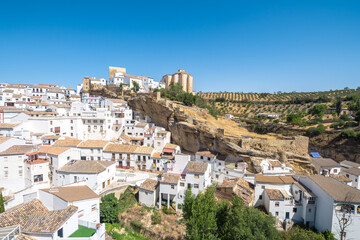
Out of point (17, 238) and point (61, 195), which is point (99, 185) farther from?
point (17, 238)

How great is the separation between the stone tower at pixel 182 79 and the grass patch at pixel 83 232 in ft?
177

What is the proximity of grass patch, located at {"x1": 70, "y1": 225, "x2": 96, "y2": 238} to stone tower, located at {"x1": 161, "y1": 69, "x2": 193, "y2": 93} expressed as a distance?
5397 cm

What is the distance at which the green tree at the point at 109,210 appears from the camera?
1836cm

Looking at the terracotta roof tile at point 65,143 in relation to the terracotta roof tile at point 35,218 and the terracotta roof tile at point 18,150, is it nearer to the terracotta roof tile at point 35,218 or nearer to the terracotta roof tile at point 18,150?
the terracotta roof tile at point 18,150

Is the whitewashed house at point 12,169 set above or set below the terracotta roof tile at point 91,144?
Answer: below

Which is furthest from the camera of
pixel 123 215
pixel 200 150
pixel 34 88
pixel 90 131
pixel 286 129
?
pixel 34 88

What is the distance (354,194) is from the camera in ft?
54.9

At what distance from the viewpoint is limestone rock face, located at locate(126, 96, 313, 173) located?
25.7 metres

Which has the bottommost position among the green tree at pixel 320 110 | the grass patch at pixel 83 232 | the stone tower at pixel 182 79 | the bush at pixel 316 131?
the grass patch at pixel 83 232

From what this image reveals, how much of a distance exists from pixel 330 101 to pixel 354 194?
56.6 m

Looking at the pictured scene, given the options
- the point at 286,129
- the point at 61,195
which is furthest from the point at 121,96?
the point at 286,129

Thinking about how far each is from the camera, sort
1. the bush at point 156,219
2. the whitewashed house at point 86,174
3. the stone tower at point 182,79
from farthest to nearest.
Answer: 1. the stone tower at point 182,79
2. the whitewashed house at point 86,174
3. the bush at point 156,219

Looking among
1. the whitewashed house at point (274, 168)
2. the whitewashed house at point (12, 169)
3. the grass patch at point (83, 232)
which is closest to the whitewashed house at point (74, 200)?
the grass patch at point (83, 232)

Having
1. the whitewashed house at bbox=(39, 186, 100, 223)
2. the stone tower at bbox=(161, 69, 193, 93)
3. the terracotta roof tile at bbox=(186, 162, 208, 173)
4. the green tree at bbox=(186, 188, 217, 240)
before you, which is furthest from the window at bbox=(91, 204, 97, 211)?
the stone tower at bbox=(161, 69, 193, 93)
